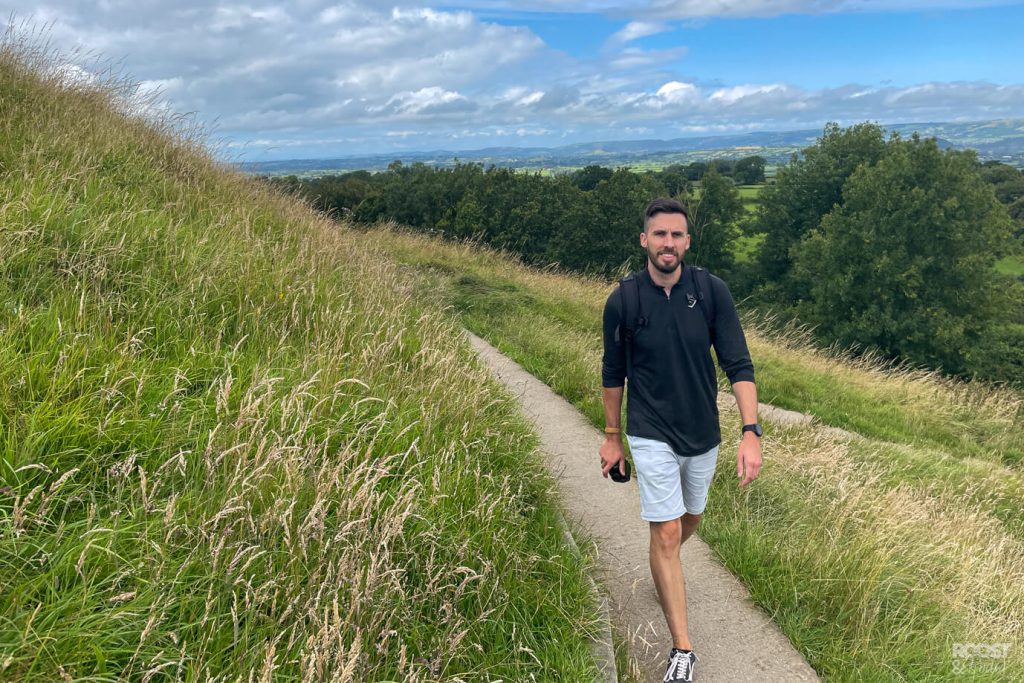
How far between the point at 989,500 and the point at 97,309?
920cm

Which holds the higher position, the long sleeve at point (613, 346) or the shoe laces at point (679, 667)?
the long sleeve at point (613, 346)

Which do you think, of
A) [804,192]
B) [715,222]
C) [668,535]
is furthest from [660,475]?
[715,222]

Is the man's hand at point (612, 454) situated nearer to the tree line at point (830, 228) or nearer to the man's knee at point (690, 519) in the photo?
the man's knee at point (690, 519)

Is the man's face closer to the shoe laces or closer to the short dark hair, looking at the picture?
the short dark hair

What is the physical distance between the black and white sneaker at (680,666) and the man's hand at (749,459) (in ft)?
2.99

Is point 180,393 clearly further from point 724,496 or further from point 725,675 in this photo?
point 724,496

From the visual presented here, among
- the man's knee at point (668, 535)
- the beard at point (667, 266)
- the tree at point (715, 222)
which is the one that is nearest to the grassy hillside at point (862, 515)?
the man's knee at point (668, 535)

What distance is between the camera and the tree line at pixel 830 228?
28969mm

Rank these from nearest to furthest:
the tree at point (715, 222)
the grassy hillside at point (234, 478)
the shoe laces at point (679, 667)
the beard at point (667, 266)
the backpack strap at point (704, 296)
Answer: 1. the grassy hillside at point (234, 478)
2. the shoe laces at point (679, 667)
3. the beard at point (667, 266)
4. the backpack strap at point (704, 296)
5. the tree at point (715, 222)

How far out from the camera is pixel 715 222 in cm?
4819

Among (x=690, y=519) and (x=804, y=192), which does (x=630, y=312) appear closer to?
(x=690, y=519)

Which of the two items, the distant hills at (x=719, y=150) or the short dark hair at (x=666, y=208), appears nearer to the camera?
the short dark hair at (x=666, y=208)

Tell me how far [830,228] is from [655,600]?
34697 mm

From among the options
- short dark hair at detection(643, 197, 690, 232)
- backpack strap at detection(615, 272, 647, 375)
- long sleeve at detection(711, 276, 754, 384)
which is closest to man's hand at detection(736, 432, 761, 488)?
long sleeve at detection(711, 276, 754, 384)
